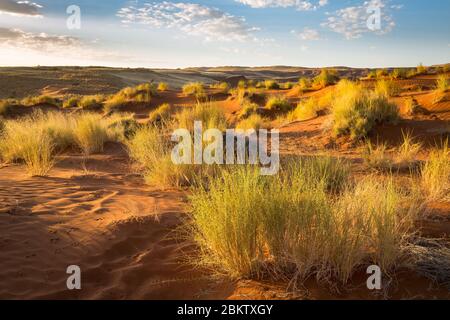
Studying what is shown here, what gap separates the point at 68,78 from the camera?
48.2 metres

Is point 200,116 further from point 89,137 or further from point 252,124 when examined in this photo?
point 89,137

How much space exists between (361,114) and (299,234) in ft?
27.6

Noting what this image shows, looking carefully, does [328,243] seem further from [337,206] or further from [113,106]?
[113,106]

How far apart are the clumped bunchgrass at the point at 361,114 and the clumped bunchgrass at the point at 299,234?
7.42 meters

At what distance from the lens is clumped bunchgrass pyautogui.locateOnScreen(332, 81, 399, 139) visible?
412 inches

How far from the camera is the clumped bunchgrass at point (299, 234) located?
10.4 feet

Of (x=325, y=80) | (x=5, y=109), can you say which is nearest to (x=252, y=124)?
(x=325, y=80)

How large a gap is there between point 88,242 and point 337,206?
8.52 ft

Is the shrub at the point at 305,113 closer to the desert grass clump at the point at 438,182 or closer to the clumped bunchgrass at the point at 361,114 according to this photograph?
the clumped bunchgrass at the point at 361,114

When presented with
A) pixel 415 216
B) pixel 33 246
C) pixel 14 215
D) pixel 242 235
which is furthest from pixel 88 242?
pixel 415 216

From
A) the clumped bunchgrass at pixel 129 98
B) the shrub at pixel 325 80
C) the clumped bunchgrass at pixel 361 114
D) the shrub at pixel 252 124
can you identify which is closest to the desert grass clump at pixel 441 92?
the clumped bunchgrass at pixel 361 114

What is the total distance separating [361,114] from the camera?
425 inches
